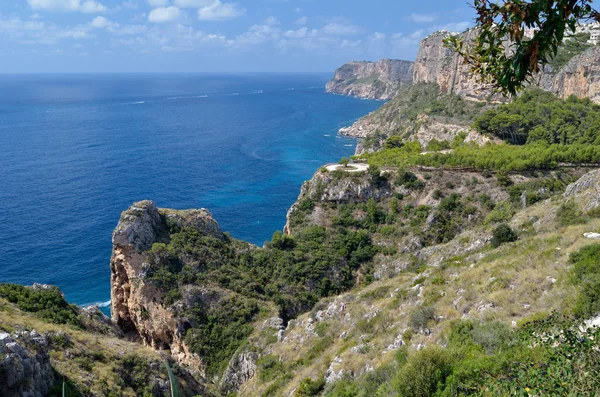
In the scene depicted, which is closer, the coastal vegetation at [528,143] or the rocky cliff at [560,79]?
the coastal vegetation at [528,143]

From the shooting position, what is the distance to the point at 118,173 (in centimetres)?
8169

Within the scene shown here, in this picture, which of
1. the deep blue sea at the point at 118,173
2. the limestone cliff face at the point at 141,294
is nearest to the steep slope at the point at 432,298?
the limestone cliff face at the point at 141,294

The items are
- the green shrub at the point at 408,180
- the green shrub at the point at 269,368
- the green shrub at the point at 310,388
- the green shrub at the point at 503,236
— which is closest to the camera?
the green shrub at the point at 310,388

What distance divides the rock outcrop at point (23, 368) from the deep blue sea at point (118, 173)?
32.4 meters

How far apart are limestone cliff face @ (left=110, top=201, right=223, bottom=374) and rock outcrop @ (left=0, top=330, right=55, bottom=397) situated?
646 inches

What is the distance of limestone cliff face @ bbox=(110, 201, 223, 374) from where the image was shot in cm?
3344

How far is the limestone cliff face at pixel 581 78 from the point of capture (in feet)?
199

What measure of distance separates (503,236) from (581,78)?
4995 cm

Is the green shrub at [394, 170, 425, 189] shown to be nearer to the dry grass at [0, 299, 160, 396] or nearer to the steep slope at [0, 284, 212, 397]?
the steep slope at [0, 284, 212, 397]

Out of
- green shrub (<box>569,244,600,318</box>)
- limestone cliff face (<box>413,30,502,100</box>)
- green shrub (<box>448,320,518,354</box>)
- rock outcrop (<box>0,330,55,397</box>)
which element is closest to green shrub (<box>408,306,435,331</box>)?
green shrub (<box>448,320,518,354</box>)

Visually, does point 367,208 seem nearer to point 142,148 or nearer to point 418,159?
point 418,159

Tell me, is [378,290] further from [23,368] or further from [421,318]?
[23,368]

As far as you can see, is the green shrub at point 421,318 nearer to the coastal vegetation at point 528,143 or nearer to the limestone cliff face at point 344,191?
the limestone cliff face at point 344,191

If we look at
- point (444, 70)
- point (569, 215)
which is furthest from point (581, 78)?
point (569, 215)
